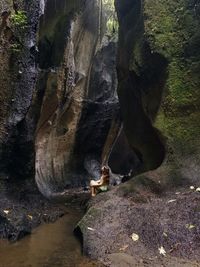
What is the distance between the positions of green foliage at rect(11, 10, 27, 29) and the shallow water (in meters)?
4.79

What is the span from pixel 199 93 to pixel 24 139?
4514 millimetres

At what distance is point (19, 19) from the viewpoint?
29.8 ft

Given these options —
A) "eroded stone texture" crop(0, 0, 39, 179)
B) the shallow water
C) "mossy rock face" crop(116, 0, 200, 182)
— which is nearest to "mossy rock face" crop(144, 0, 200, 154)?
"mossy rock face" crop(116, 0, 200, 182)

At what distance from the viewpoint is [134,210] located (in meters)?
7.27

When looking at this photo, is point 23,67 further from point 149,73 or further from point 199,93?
point 199,93

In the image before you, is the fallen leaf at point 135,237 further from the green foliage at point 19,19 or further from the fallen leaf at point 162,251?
the green foliage at point 19,19

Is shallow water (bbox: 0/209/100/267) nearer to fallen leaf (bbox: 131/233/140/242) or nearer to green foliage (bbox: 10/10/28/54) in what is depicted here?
fallen leaf (bbox: 131/233/140/242)

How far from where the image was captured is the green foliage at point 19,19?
9045 millimetres

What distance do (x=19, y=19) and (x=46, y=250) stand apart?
5.40m

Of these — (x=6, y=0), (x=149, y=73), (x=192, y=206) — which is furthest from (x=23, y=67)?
(x=192, y=206)

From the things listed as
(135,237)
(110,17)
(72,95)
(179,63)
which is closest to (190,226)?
(135,237)

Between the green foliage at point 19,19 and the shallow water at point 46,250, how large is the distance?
15.7ft

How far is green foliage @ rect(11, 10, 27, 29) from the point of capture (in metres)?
9.05

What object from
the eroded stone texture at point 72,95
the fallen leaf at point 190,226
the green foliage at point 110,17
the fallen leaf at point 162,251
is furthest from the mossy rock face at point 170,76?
the green foliage at point 110,17
